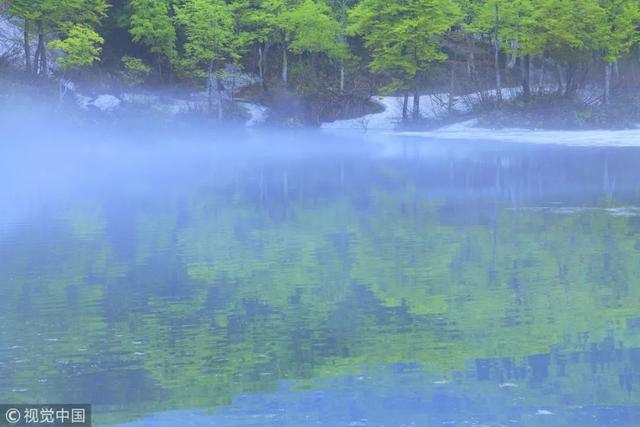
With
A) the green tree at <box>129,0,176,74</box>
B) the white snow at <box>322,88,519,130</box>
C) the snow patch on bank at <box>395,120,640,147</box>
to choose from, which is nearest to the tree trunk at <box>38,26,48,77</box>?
the green tree at <box>129,0,176,74</box>

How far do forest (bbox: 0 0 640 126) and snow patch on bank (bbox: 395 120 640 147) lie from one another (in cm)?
242

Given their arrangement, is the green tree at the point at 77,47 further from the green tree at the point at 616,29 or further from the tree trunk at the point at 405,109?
the green tree at the point at 616,29

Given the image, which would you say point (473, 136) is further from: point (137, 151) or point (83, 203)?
point (83, 203)

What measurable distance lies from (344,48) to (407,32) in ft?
18.7

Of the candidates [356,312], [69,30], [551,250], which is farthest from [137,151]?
[356,312]

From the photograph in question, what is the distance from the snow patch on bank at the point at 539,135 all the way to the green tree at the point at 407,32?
3.81 m

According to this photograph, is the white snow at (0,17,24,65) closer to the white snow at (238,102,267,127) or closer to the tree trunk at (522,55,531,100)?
the white snow at (238,102,267,127)

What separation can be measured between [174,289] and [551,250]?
4723mm

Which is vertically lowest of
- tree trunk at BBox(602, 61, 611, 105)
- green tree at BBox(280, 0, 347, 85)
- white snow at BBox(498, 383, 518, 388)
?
white snow at BBox(498, 383, 518, 388)

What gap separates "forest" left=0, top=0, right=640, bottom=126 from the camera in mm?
46969

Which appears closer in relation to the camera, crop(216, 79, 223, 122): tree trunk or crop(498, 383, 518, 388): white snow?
crop(498, 383, 518, 388): white snow

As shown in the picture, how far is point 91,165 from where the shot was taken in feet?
94.5

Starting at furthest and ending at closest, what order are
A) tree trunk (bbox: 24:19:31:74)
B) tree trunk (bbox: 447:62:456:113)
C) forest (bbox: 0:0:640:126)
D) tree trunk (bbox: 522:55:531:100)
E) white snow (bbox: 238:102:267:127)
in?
white snow (bbox: 238:102:267:127) → tree trunk (bbox: 447:62:456:113) → tree trunk (bbox: 522:55:531:100) → forest (bbox: 0:0:640:126) → tree trunk (bbox: 24:19:31:74)

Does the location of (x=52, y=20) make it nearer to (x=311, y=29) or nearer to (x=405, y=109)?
(x=311, y=29)
